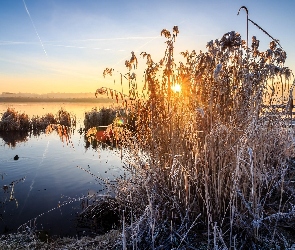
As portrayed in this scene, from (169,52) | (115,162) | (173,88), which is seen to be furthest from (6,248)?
(115,162)

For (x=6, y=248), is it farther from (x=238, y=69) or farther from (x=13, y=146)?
(x=13, y=146)

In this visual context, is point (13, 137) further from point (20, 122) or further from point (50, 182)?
point (50, 182)

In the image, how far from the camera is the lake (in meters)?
6.12

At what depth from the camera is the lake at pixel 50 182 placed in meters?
6.12

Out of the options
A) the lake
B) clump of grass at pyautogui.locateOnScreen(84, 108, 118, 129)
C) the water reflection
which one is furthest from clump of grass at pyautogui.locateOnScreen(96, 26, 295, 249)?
clump of grass at pyautogui.locateOnScreen(84, 108, 118, 129)

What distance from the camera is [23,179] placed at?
9305 mm

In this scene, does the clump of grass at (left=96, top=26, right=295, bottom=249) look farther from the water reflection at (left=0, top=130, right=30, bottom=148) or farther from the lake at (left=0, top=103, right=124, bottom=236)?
the water reflection at (left=0, top=130, right=30, bottom=148)

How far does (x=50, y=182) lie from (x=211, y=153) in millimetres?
6542

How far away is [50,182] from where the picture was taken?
9.12 metres

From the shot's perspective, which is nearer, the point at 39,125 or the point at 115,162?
the point at 115,162

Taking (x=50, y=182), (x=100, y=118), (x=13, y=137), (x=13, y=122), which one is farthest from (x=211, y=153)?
(x=13, y=122)

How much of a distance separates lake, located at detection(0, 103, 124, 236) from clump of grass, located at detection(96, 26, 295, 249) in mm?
1377

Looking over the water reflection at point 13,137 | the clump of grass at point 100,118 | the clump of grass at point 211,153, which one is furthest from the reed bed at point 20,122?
the clump of grass at point 211,153

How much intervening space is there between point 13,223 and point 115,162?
18.7 ft
